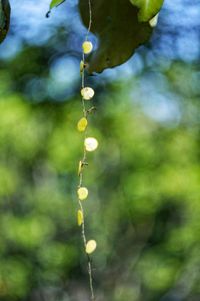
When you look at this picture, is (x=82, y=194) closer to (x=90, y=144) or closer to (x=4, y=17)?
(x=90, y=144)

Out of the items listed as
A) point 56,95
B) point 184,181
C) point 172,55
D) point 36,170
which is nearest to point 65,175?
point 36,170

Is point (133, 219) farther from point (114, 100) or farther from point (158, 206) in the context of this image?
point (114, 100)

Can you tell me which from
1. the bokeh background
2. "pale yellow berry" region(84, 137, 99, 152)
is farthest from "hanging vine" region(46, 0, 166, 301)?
the bokeh background

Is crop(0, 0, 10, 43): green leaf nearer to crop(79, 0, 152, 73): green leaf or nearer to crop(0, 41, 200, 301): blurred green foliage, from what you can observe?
crop(79, 0, 152, 73): green leaf

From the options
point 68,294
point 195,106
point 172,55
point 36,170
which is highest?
point 172,55

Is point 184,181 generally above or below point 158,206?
above

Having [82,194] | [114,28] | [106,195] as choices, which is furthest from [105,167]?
[114,28]
